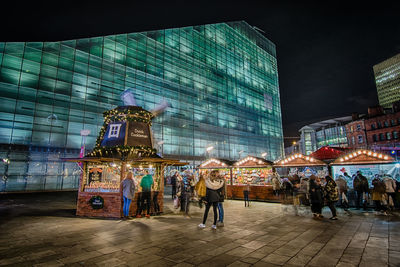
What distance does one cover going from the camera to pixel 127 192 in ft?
28.2

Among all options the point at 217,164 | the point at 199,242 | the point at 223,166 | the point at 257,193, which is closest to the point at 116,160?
the point at 199,242

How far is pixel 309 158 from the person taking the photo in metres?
13.9

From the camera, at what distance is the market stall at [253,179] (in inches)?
581

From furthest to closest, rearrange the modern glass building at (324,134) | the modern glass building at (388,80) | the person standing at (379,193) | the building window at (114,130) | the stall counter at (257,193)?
the modern glass building at (388,80)
the modern glass building at (324,134)
the stall counter at (257,193)
the building window at (114,130)
the person standing at (379,193)

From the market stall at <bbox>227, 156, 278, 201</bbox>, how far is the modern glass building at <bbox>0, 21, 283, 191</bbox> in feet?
55.6

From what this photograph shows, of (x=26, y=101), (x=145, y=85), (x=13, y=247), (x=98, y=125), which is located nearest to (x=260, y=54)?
(x=145, y=85)

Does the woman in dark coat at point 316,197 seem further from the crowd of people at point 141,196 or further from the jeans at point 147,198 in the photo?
the jeans at point 147,198

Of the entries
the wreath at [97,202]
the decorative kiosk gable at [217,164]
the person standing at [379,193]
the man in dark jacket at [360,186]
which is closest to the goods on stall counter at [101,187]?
the wreath at [97,202]

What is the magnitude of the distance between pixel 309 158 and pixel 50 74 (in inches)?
1089

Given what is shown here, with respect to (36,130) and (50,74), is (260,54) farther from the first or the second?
(36,130)

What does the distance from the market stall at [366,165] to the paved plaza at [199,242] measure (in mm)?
4368

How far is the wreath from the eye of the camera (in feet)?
29.5

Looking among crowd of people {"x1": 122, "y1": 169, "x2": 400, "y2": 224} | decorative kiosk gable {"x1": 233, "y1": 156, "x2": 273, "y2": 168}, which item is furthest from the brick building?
crowd of people {"x1": 122, "y1": 169, "x2": 400, "y2": 224}

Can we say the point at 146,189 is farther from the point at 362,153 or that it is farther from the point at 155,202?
the point at 362,153
